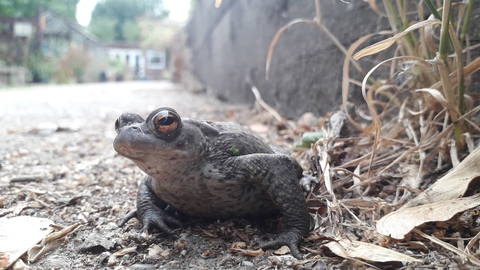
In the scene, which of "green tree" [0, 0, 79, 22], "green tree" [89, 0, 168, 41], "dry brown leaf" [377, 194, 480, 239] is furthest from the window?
"dry brown leaf" [377, 194, 480, 239]

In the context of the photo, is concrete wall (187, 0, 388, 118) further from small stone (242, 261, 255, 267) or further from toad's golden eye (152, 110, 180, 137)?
small stone (242, 261, 255, 267)

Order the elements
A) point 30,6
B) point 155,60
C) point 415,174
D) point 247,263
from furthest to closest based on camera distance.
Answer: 1. point 155,60
2. point 30,6
3. point 415,174
4. point 247,263

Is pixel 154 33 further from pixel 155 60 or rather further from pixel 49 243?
pixel 49 243

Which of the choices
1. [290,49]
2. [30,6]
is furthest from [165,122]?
[30,6]

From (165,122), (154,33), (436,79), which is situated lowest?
(165,122)

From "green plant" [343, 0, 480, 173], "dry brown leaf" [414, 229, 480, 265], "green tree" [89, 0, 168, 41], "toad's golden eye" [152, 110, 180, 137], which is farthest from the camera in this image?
"green tree" [89, 0, 168, 41]

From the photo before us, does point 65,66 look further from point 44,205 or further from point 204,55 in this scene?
point 44,205
